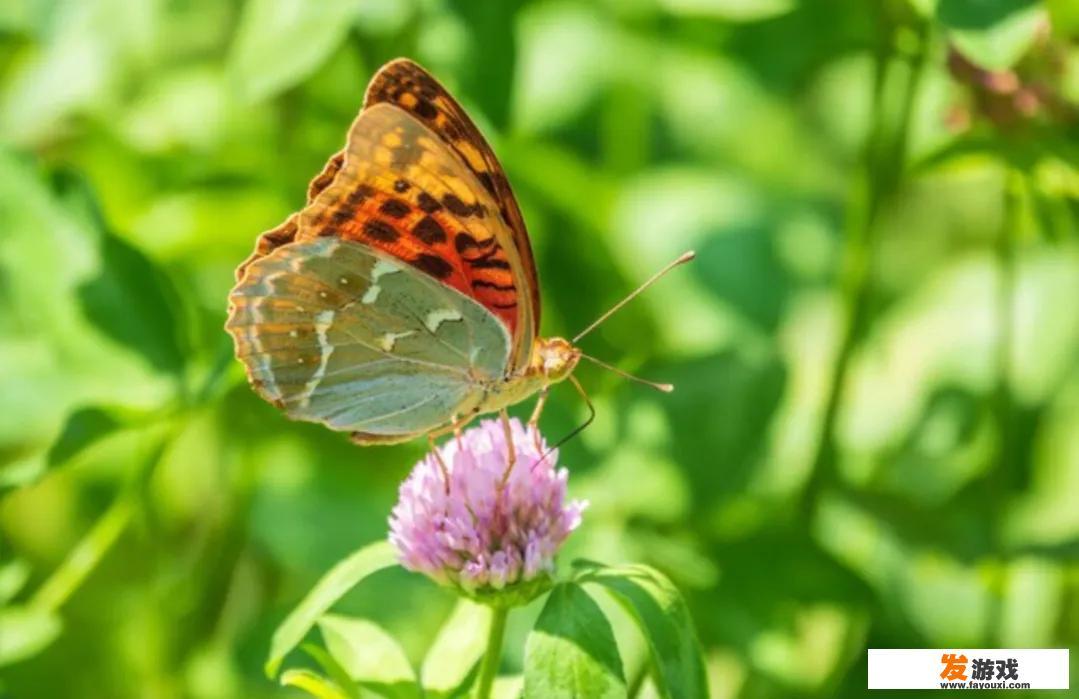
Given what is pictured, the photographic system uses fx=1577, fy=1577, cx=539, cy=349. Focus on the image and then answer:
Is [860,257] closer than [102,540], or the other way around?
[102,540]

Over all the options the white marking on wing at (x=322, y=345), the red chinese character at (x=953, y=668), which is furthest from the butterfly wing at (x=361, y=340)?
the red chinese character at (x=953, y=668)

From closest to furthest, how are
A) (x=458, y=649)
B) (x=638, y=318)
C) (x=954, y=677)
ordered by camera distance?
(x=458, y=649) < (x=954, y=677) < (x=638, y=318)

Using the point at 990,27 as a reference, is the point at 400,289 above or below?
below

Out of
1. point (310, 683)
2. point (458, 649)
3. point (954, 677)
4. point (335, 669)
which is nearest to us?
point (310, 683)

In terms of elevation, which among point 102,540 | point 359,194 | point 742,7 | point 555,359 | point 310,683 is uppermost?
point 742,7

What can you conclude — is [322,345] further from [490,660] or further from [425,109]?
[490,660]

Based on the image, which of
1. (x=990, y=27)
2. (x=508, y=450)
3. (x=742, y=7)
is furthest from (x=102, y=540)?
(x=990, y=27)
